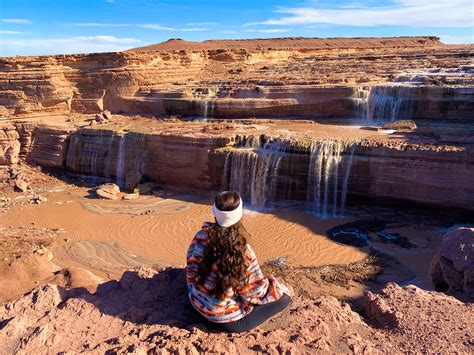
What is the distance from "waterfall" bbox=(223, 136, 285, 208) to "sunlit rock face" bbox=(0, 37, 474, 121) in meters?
3.63

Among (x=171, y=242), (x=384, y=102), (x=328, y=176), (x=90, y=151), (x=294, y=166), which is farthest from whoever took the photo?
(x=90, y=151)

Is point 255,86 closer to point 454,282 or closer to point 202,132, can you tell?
point 202,132

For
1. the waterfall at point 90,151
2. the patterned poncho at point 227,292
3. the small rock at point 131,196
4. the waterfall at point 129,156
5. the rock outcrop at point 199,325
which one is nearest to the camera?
the rock outcrop at point 199,325

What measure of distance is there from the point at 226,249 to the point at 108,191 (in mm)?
9850

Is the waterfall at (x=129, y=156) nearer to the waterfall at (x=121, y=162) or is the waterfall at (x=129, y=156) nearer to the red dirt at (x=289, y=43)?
the waterfall at (x=121, y=162)

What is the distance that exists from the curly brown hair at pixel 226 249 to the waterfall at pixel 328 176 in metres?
7.43

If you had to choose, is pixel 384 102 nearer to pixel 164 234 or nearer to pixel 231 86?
pixel 231 86

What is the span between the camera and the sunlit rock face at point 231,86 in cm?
1278

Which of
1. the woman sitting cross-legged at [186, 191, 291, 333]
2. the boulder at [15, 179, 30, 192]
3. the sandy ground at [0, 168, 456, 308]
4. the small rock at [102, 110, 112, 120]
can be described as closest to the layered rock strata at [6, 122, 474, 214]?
the sandy ground at [0, 168, 456, 308]

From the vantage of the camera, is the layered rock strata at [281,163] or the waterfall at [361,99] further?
Result: the waterfall at [361,99]

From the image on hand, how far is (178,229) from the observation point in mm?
9680

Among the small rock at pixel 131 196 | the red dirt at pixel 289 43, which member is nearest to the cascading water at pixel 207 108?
the small rock at pixel 131 196

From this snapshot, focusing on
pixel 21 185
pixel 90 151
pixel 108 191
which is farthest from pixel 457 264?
pixel 21 185

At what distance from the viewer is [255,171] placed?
35.5 ft
